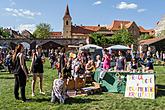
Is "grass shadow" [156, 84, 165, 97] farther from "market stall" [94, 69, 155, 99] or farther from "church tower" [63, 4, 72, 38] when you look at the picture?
"church tower" [63, 4, 72, 38]

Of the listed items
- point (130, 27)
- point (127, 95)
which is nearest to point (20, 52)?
point (127, 95)

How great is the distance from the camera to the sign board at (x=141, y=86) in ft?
32.9

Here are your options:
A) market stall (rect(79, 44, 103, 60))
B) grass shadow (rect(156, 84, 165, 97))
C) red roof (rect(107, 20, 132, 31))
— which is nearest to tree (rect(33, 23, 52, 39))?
red roof (rect(107, 20, 132, 31))

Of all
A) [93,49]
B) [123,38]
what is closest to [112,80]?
[93,49]

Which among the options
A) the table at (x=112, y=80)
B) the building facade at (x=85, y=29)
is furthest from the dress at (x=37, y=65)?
the building facade at (x=85, y=29)

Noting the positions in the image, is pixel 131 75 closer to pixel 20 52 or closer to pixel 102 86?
pixel 102 86

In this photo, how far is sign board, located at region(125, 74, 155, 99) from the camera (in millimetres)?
10023

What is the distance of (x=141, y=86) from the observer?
10188 millimetres

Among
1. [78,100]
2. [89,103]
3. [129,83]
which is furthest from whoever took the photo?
[129,83]

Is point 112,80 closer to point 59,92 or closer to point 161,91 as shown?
point 161,91

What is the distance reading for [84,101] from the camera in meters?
9.33

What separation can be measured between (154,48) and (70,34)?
75752 mm

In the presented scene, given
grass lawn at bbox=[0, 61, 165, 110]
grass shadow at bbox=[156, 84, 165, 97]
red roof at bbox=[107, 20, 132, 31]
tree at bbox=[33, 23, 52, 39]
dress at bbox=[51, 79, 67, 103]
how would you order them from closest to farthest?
grass lawn at bbox=[0, 61, 165, 110] < dress at bbox=[51, 79, 67, 103] < grass shadow at bbox=[156, 84, 165, 97] < tree at bbox=[33, 23, 52, 39] < red roof at bbox=[107, 20, 132, 31]

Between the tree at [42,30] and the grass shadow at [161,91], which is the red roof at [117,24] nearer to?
the tree at [42,30]
